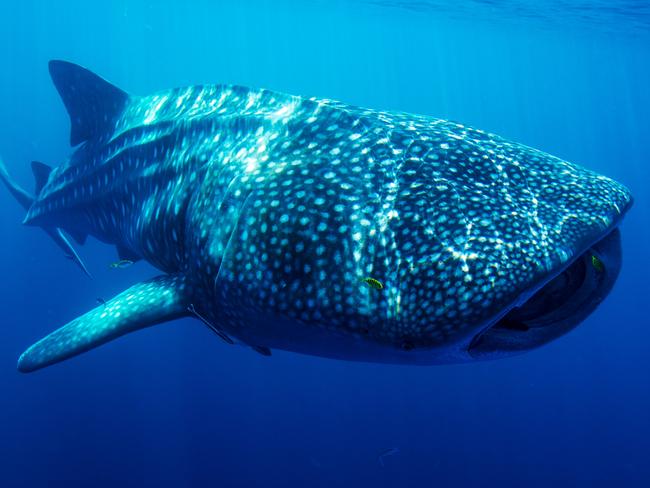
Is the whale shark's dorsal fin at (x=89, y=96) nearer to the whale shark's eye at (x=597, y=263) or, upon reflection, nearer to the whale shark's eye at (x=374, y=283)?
the whale shark's eye at (x=374, y=283)

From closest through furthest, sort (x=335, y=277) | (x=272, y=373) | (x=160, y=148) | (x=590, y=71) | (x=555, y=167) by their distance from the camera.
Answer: (x=335, y=277), (x=555, y=167), (x=160, y=148), (x=272, y=373), (x=590, y=71)

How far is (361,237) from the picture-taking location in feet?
9.26

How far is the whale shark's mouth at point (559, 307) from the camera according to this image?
8.61 ft

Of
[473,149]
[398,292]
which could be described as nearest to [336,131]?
[473,149]

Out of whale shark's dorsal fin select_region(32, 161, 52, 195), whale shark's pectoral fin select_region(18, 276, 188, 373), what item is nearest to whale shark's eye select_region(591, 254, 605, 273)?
whale shark's pectoral fin select_region(18, 276, 188, 373)

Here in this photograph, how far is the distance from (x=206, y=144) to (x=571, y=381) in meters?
23.9

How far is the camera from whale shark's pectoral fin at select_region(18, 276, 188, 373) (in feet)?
13.2

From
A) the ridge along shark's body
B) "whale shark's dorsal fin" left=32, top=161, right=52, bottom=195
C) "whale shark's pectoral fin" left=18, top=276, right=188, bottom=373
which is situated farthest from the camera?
"whale shark's dorsal fin" left=32, top=161, right=52, bottom=195

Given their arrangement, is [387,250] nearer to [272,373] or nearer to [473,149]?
[473,149]

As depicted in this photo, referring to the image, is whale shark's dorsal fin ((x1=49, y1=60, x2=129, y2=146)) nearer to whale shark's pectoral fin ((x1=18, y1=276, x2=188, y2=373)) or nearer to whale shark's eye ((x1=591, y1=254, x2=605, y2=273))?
whale shark's pectoral fin ((x1=18, y1=276, x2=188, y2=373))

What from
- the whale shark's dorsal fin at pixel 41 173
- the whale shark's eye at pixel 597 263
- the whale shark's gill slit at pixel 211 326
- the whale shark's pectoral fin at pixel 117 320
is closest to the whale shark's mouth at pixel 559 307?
the whale shark's eye at pixel 597 263

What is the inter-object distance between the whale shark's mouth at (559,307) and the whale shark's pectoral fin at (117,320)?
7.78 feet

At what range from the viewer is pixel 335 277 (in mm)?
2814

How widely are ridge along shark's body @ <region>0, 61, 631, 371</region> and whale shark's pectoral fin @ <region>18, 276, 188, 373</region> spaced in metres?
0.02
